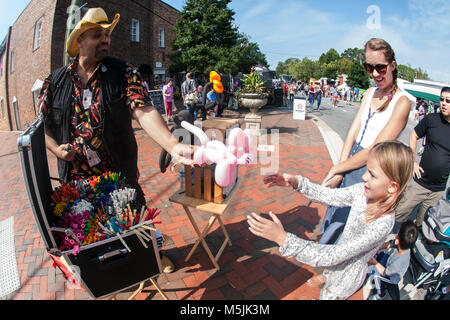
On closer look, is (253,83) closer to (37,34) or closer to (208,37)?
(208,37)

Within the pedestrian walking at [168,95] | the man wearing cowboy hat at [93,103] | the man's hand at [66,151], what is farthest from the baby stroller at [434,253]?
the pedestrian walking at [168,95]

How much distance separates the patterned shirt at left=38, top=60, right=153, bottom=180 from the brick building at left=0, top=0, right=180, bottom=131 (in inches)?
475

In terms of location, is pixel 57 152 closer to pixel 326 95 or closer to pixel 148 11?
pixel 148 11

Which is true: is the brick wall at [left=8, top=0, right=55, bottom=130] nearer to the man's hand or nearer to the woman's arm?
the man's hand

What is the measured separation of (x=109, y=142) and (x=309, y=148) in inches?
242

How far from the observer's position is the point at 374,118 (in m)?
1.92

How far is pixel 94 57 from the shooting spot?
1646 millimetres

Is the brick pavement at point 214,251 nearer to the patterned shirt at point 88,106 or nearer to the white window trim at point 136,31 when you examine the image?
the patterned shirt at point 88,106

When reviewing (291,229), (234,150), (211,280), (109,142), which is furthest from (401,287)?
(109,142)

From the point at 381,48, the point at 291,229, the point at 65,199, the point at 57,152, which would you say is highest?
the point at 381,48

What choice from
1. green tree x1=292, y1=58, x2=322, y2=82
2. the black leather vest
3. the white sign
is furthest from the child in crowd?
green tree x1=292, y1=58, x2=322, y2=82

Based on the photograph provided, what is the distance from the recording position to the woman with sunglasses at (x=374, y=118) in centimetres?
178

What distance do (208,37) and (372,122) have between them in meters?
12.9
